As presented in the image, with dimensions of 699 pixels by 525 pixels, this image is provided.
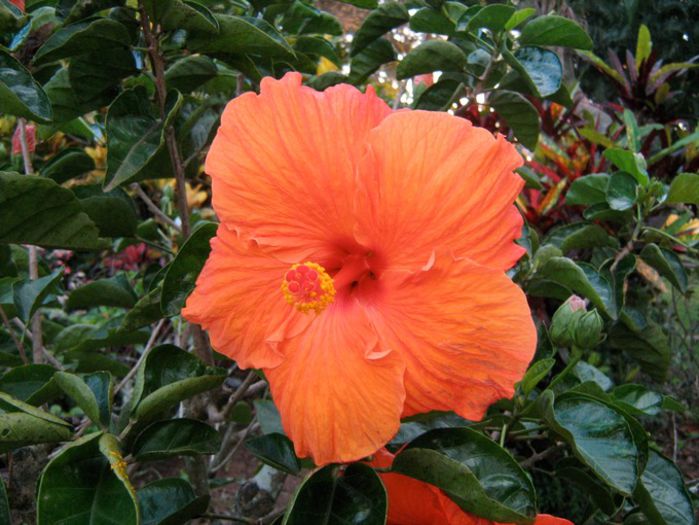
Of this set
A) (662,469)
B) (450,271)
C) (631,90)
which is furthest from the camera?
(631,90)

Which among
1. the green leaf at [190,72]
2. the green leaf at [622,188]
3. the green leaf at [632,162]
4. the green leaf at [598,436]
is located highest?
the green leaf at [190,72]

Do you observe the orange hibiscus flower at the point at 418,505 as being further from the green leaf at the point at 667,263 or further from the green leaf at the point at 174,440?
the green leaf at the point at 667,263

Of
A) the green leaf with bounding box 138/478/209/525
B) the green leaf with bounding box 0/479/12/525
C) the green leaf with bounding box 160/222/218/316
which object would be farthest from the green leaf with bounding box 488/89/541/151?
the green leaf with bounding box 0/479/12/525

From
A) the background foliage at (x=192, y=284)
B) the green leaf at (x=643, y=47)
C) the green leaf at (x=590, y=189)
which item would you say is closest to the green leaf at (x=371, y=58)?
the background foliage at (x=192, y=284)

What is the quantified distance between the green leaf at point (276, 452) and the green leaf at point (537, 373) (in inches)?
14.0

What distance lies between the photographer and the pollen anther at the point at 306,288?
743 mm

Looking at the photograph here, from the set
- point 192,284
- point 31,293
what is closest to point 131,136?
point 192,284

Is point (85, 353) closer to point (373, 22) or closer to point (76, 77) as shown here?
point (76, 77)

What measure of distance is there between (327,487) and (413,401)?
0.59ft

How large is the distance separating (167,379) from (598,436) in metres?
0.60

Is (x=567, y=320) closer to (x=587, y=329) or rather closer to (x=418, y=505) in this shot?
(x=587, y=329)

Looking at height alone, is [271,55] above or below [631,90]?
above

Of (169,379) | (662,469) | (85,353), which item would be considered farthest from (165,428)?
(662,469)

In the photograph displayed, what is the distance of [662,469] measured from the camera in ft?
3.22
